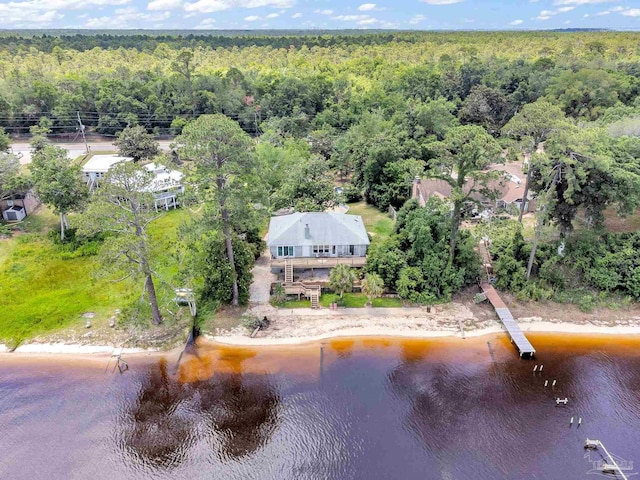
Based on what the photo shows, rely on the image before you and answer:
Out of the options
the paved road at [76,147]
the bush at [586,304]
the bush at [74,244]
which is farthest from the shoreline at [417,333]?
the paved road at [76,147]

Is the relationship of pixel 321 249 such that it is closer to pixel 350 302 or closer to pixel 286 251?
pixel 286 251

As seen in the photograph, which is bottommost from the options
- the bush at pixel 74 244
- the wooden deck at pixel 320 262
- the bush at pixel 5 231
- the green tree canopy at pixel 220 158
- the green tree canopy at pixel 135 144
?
the bush at pixel 74 244

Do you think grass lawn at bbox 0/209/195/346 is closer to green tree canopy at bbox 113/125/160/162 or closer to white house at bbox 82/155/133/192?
white house at bbox 82/155/133/192

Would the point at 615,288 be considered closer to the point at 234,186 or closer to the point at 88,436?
the point at 234,186

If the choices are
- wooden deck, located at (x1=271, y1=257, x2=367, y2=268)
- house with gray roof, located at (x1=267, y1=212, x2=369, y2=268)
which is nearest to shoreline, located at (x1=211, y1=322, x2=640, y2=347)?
wooden deck, located at (x1=271, y1=257, x2=367, y2=268)

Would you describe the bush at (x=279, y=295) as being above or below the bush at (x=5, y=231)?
below

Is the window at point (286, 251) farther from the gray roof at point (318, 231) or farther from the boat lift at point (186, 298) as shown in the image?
the boat lift at point (186, 298)
